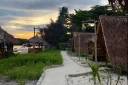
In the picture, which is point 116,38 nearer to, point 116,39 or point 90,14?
point 116,39

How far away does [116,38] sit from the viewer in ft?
66.9

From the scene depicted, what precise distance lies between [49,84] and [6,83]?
3.92 meters

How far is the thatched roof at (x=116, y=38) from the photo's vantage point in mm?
19266

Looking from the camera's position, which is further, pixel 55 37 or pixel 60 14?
pixel 60 14

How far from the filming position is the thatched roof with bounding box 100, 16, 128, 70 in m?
19.3

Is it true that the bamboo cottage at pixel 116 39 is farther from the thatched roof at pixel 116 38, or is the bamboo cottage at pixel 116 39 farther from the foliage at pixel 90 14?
the foliage at pixel 90 14

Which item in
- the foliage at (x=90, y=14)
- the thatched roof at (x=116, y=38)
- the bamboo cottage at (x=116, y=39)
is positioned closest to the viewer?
the bamboo cottage at (x=116, y=39)

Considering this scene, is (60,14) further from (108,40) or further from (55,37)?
(108,40)

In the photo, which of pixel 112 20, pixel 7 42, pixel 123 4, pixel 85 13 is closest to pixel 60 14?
pixel 85 13

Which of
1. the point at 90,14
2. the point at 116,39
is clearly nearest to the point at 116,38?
the point at 116,39

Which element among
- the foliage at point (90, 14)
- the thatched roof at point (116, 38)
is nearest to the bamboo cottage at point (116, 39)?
the thatched roof at point (116, 38)

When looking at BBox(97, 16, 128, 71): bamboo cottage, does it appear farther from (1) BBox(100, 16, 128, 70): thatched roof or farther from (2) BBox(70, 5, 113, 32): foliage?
(2) BBox(70, 5, 113, 32): foliage

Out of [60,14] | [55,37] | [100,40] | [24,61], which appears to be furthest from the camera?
[60,14]

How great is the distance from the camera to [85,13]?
229ft
